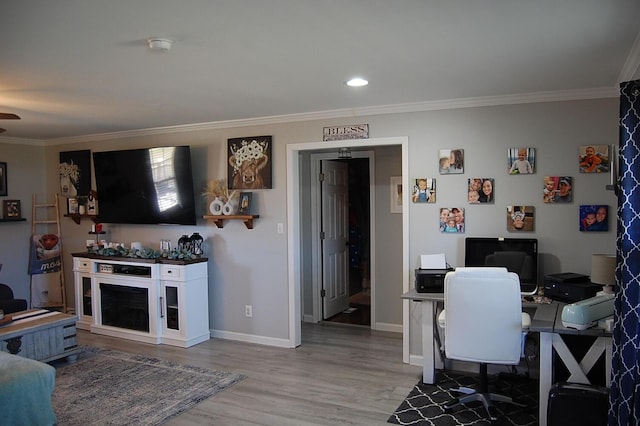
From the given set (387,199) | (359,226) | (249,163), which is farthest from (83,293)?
(359,226)

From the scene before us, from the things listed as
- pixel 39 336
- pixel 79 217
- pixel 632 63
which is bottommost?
pixel 39 336

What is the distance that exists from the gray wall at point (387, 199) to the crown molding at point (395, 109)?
0.15 ft

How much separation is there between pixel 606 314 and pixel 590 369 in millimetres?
356

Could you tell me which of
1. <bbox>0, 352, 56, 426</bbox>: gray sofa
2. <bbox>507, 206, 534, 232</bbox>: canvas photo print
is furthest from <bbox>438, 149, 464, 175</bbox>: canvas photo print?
<bbox>0, 352, 56, 426</bbox>: gray sofa

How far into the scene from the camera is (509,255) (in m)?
3.89

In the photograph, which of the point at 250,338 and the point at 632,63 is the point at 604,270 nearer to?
the point at 632,63

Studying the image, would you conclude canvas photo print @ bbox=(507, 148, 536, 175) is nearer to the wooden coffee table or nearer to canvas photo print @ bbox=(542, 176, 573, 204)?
canvas photo print @ bbox=(542, 176, 573, 204)

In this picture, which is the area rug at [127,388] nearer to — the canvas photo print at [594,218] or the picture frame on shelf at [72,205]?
the picture frame on shelf at [72,205]

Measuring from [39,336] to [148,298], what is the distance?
3.52 feet

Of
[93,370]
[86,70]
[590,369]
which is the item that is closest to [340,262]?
[93,370]

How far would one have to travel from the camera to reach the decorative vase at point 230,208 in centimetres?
502

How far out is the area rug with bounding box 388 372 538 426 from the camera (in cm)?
327

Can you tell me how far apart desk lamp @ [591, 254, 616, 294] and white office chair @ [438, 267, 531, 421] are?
56 centimetres

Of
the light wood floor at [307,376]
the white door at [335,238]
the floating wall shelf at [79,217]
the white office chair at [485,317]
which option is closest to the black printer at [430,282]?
the white office chair at [485,317]
